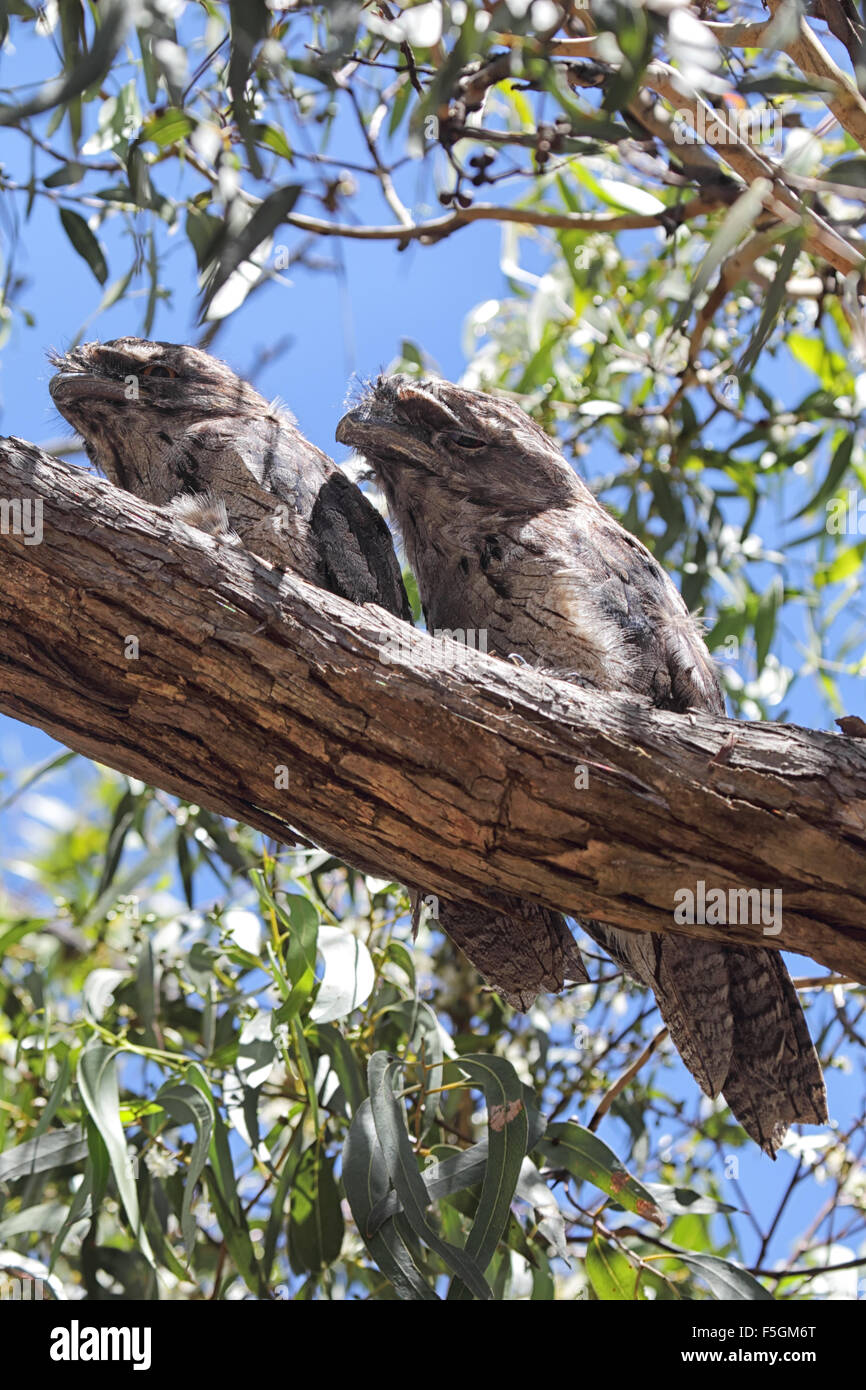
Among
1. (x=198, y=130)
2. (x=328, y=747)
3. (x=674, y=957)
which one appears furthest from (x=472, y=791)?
(x=198, y=130)

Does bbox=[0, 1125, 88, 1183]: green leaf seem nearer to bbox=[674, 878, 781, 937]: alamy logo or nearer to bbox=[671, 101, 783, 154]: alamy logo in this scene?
bbox=[674, 878, 781, 937]: alamy logo

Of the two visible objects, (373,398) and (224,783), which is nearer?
(224,783)

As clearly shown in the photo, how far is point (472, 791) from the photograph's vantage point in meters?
2.00

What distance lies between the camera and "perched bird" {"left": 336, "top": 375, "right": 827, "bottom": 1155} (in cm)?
248

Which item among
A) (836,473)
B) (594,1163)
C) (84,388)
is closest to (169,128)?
(84,388)

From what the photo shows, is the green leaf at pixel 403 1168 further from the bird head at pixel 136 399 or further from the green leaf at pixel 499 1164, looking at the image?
the bird head at pixel 136 399

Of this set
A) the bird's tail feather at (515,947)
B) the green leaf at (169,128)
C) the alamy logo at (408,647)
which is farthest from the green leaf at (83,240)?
the bird's tail feather at (515,947)

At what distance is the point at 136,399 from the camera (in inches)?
105

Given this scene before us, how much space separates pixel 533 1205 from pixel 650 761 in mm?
1219

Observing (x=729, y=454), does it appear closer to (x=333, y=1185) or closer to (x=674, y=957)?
(x=674, y=957)

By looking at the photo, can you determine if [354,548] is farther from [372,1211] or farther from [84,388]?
[372,1211]

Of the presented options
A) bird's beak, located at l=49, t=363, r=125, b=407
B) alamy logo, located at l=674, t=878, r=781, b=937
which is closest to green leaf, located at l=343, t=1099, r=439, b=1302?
alamy logo, located at l=674, t=878, r=781, b=937
